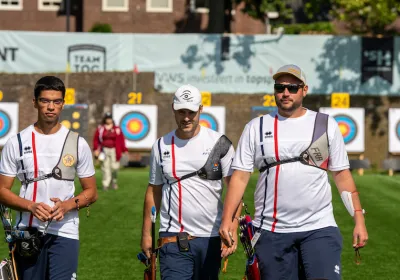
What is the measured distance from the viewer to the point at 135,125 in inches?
1310

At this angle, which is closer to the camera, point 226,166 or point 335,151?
point 335,151

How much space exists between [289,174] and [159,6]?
39982 mm

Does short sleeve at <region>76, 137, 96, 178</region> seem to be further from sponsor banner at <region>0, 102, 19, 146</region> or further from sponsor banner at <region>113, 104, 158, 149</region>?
sponsor banner at <region>0, 102, 19, 146</region>

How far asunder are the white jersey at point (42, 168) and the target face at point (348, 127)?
25319 mm

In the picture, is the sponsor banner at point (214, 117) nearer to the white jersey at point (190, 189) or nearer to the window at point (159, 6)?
the window at point (159, 6)

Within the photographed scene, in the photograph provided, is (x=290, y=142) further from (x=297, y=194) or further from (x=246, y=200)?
(x=246, y=200)

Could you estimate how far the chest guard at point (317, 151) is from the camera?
820 cm

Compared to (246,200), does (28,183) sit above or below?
above

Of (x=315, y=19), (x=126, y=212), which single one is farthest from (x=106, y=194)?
(x=315, y=19)

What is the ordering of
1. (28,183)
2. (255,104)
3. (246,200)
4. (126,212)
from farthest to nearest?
(255,104), (246,200), (126,212), (28,183)

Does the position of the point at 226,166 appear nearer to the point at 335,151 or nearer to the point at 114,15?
the point at 335,151

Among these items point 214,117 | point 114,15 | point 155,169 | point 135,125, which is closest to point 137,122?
point 135,125

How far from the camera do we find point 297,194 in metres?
8.19

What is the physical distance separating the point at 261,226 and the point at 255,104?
81.7 feet
